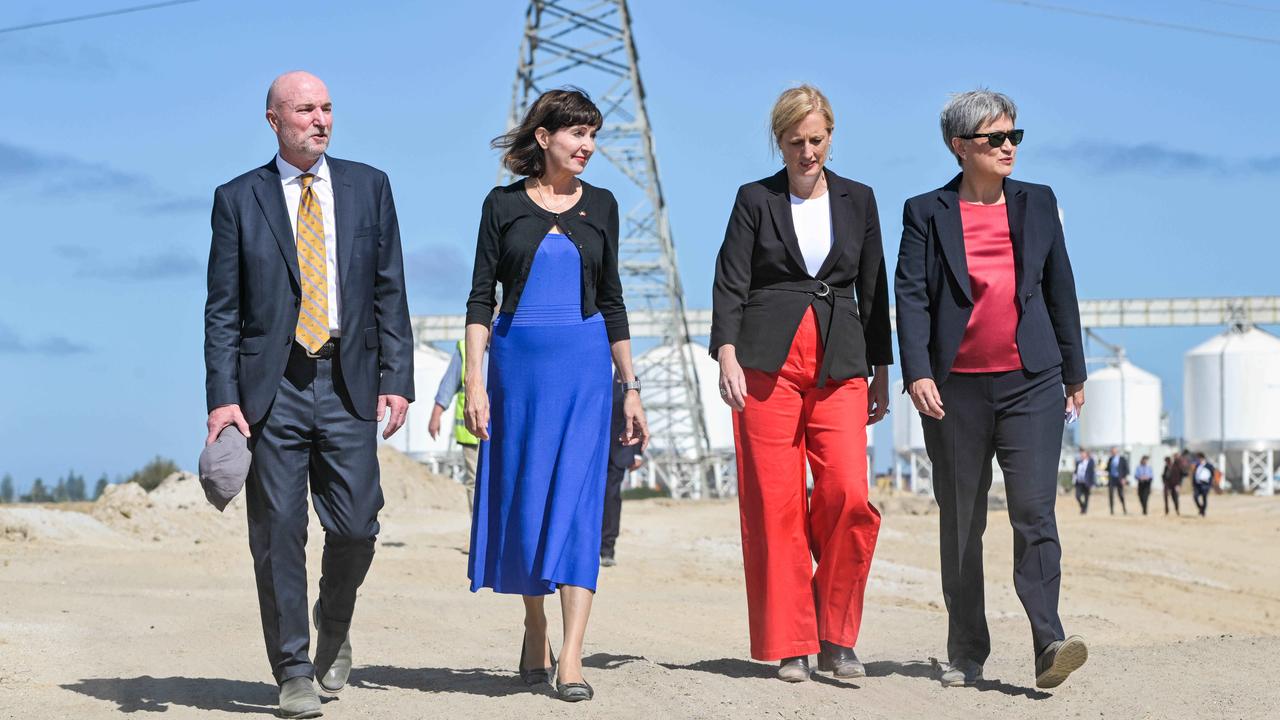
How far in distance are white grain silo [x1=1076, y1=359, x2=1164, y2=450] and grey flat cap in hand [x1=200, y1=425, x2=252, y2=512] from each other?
64198mm

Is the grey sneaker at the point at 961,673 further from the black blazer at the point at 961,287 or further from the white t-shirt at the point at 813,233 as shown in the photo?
the white t-shirt at the point at 813,233

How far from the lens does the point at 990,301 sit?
586cm

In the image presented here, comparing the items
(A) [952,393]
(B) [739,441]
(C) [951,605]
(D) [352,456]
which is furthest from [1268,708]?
(D) [352,456]

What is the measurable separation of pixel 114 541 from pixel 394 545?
9.86 feet

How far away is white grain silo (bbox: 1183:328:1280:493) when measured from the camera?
59.5m

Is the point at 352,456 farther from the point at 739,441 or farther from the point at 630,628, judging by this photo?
the point at 630,628

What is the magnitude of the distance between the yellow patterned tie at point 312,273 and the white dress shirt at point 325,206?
0.02m

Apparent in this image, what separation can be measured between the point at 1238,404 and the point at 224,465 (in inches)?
2368

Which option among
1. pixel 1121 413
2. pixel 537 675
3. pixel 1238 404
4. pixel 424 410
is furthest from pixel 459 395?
pixel 1121 413

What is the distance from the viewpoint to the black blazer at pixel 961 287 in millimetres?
5836

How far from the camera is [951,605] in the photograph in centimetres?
608

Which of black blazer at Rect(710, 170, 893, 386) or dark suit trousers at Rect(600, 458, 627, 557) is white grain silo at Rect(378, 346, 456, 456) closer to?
dark suit trousers at Rect(600, 458, 627, 557)

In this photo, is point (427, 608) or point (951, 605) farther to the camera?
point (427, 608)

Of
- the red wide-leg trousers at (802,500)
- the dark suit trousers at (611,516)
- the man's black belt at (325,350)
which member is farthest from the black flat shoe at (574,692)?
the dark suit trousers at (611,516)
